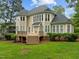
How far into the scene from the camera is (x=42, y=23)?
38125 mm

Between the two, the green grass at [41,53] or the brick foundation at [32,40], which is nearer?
the green grass at [41,53]

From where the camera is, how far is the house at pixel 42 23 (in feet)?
115

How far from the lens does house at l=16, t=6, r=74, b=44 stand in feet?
115

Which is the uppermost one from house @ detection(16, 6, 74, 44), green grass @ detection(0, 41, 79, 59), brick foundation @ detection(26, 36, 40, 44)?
house @ detection(16, 6, 74, 44)

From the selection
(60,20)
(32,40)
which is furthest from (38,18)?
(32,40)

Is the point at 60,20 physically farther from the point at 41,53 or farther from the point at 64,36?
the point at 41,53

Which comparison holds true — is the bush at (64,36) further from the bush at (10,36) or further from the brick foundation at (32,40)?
the bush at (10,36)

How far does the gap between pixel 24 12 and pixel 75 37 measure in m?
16.0

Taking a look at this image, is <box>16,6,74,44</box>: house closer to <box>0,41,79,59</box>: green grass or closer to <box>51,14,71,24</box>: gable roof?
<box>51,14,71,24</box>: gable roof

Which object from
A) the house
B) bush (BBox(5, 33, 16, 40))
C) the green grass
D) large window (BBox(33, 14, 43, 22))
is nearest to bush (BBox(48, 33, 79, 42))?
the house

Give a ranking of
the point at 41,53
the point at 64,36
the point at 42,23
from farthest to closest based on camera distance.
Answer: the point at 42,23 < the point at 64,36 < the point at 41,53

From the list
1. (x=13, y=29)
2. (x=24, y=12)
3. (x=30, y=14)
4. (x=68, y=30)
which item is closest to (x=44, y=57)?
(x=68, y=30)

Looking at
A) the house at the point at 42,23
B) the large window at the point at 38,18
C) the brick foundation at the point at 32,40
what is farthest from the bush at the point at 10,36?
the brick foundation at the point at 32,40

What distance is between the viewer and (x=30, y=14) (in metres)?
41.1
